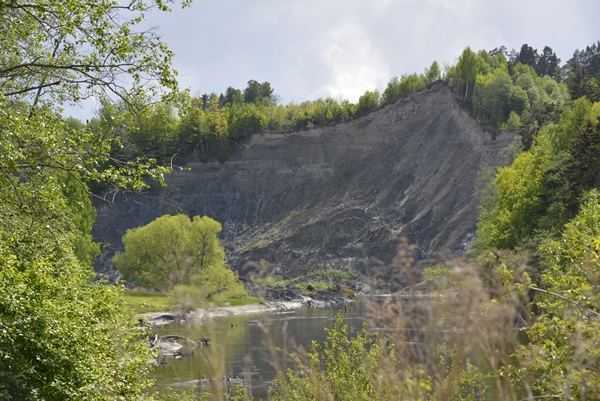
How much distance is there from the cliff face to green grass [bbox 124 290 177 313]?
706 inches

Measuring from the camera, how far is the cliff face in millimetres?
88625

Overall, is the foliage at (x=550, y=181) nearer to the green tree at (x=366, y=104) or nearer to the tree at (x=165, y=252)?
the tree at (x=165, y=252)

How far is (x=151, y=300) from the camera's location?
63469mm

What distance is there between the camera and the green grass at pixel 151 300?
55769 mm

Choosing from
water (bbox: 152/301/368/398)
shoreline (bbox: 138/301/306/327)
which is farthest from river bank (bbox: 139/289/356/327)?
water (bbox: 152/301/368/398)

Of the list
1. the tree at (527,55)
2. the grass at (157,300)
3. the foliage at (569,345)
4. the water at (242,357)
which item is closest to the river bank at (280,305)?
the grass at (157,300)

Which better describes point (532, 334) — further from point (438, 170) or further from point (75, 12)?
point (438, 170)

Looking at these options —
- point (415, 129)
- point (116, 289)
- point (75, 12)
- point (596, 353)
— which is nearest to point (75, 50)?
point (75, 12)

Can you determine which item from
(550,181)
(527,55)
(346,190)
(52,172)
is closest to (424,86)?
(346,190)

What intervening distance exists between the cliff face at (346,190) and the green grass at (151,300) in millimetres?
17941

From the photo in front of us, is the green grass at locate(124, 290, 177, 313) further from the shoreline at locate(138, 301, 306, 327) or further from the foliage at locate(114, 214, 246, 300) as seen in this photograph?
the foliage at locate(114, 214, 246, 300)

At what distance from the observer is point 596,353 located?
12.2 feet

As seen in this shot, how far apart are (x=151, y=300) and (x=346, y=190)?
46995 mm

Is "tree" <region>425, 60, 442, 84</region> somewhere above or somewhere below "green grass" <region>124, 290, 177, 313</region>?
above
